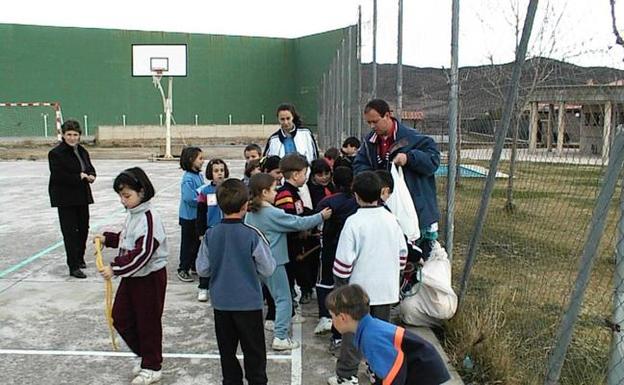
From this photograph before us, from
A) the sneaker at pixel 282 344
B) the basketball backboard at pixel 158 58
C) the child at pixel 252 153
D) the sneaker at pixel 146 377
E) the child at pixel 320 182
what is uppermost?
the basketball backboard at pixel 158 58

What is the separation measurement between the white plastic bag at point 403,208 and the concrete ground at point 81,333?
1.04 metres

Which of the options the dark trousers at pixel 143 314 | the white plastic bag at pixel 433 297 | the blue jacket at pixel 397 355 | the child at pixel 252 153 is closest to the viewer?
the blue jacket at pixel 397 355

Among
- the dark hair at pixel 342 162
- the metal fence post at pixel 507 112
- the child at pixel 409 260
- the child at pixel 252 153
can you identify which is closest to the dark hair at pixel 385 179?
the child at pixel 409 260

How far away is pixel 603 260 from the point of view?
26.2ft

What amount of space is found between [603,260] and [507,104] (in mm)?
4715

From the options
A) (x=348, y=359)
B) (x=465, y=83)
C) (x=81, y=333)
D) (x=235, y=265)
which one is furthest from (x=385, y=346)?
(x=465, y=83)

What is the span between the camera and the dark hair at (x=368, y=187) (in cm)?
389

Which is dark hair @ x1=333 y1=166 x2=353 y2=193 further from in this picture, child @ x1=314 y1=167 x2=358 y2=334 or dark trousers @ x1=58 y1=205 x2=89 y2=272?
dark trousers @ x1=58 y1=205 x2=89 y2=272

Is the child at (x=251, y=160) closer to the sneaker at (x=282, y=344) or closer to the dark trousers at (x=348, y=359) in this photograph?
the sneaker at (x=282, y=344)

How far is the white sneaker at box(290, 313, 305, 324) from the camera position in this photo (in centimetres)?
522

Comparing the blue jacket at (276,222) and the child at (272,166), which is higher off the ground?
the child at (272,166)

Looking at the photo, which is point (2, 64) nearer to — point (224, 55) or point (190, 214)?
point (224, 55)

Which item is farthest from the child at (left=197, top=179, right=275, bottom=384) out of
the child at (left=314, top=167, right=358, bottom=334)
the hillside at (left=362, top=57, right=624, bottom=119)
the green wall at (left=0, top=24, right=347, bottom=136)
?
the green wall at (left=0, top=24, right=347, bottom=136)

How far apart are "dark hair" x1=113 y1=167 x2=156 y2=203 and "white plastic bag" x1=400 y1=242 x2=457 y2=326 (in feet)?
6.82
